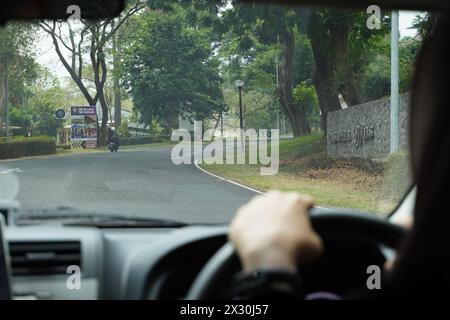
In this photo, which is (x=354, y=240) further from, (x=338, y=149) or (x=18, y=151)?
(x=338, y=149)

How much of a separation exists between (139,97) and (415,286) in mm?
3039

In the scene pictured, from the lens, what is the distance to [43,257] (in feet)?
7.21

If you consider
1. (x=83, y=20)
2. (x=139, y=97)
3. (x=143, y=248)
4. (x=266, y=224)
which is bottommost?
(x=143, y=248)

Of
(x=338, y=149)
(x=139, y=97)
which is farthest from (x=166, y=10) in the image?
(x=338, y=149)

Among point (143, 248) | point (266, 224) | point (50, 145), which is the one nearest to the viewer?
point (266, 224)

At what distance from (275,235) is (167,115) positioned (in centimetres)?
281

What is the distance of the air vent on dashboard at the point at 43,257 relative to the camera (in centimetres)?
218

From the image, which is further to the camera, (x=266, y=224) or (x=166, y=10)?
(x=166, y=10)

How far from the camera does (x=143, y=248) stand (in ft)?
6.81

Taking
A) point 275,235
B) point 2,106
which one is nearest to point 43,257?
point 275,235

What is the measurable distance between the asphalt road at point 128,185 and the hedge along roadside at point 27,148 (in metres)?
0.06

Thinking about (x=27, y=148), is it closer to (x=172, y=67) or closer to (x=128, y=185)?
(x=128, y=185)

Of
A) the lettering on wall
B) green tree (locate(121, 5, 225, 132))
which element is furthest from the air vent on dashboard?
the lettering on wall

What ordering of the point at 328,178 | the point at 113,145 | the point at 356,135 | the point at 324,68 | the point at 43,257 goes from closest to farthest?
1. the point at 43,257
2. the point at 113,145
3. the point at 328,178
4. the point at 324,68
5. the point at 356,135
